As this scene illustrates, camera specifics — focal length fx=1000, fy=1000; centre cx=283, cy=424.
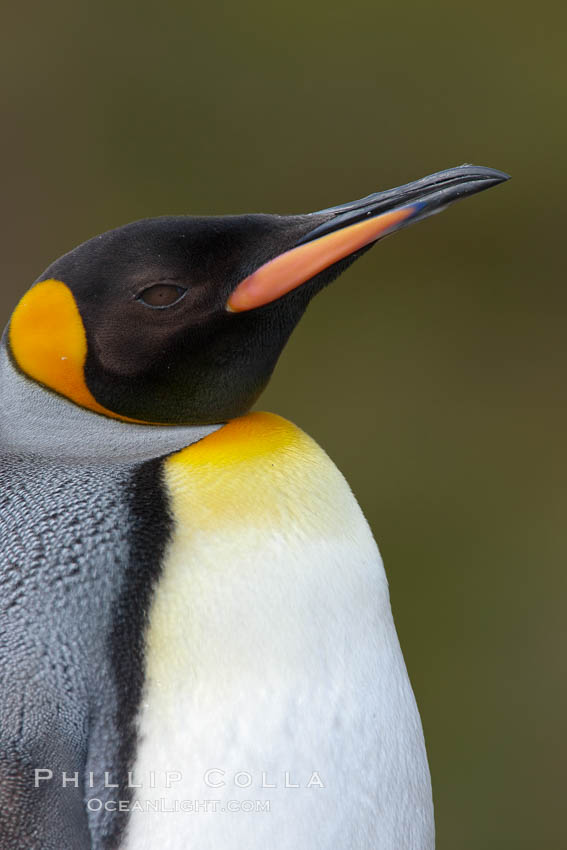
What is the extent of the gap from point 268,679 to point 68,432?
0.32 meters

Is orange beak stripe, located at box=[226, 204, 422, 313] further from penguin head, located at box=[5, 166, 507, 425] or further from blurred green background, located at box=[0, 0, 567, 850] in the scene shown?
blurred green background, located at box=[0, 0, 567, 850]

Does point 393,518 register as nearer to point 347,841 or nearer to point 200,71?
point 200,71

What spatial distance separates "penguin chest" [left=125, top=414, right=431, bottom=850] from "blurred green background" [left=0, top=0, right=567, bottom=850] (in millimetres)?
2128

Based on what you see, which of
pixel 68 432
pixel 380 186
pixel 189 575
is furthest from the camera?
pixel 380 186

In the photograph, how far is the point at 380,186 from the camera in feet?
10.6

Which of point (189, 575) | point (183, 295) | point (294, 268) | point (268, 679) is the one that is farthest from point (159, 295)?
point (268, 679)

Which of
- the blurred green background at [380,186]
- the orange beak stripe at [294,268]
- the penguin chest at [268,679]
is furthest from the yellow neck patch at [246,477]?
the blurred green background at [380,186]

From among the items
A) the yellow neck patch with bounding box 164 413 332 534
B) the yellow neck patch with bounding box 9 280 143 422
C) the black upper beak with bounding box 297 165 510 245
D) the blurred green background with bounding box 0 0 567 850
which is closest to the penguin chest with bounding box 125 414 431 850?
the yellow neck patch with bounding box 164 413 332 534

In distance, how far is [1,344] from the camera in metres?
1.05

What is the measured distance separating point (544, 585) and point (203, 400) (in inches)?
89.8

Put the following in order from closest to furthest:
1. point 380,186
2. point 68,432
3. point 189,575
Result: point 189,575 → point 68,432 → point 380,186

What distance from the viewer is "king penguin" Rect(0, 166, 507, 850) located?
0.85 m

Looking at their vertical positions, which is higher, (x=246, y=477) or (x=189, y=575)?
(x=246, y=477)

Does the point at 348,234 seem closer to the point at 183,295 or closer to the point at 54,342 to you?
the point at 183,295
